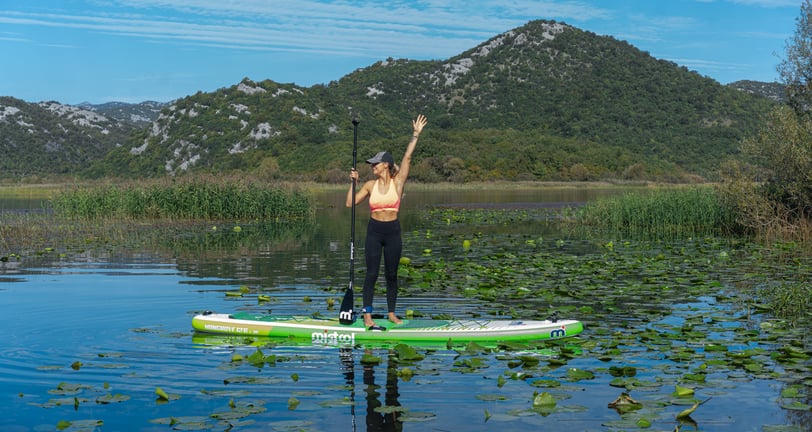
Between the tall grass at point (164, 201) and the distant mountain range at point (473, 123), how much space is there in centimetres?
5911

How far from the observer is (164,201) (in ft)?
120

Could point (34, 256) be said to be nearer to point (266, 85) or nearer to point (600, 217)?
point (600, 217)

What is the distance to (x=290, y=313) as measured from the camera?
13992 millimetres

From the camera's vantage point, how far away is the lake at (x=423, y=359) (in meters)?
8.09

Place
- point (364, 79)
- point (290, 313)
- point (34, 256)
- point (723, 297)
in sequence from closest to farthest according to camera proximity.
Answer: point (290, 313) → point (723, 297) → point (34, 256) → point (364, 79)

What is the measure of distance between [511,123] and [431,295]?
396ft

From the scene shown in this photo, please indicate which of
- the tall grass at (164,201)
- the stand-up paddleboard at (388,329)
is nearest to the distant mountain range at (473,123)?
the tall grass at (164,201)

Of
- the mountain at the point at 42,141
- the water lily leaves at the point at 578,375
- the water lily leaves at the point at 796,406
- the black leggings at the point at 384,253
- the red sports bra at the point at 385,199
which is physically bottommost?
the water lily leaves at the point at 796,406

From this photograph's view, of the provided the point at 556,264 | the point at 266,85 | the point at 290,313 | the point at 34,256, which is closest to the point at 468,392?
the point at 290,313

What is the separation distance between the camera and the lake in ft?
26.6

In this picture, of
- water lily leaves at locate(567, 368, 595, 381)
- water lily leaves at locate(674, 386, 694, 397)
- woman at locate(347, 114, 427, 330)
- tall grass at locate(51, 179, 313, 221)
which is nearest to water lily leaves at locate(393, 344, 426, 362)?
woman at locate(347, 114, 427, 330)

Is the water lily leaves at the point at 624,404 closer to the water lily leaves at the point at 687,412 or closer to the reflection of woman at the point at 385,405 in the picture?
the water lily leaves at the point at 687,412

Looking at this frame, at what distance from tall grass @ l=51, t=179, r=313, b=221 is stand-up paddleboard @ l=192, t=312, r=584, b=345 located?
2518cm

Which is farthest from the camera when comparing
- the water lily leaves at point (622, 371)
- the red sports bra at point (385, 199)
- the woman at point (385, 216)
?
the red sports bra at point (385, 199)
